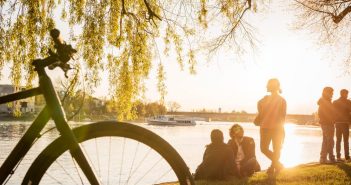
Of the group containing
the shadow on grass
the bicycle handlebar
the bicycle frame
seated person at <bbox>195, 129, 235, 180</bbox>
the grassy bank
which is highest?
the bicycle handlebar

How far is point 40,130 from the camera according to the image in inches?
84.1

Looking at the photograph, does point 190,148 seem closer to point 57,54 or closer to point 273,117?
point 273,117

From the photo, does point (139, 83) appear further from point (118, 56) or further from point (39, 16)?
point (39, 16)

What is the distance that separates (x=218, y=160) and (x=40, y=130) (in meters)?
5.15

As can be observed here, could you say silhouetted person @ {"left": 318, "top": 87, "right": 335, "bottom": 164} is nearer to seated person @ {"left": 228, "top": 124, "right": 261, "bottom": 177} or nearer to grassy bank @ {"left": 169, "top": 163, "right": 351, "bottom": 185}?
grassy bank @ {"left": 169, "top": 163, "right": 351, "bottom": 185}

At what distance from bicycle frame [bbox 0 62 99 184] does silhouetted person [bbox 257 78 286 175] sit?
5.41 metres

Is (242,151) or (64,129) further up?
(64,129)

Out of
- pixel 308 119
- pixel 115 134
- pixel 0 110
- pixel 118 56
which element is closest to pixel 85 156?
pixel 115 134

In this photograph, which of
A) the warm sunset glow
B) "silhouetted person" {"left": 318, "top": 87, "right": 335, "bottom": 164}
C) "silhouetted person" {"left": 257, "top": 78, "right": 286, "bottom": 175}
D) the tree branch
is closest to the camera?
"silhouetted person" {"left": 257, "top": 78, "right": 286, "bottom": 175}

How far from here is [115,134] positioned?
211 cm

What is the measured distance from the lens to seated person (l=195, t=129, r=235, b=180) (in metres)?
7.02

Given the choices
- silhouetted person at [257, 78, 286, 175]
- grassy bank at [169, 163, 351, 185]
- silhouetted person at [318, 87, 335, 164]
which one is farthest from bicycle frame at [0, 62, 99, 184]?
silhouetted person at [318, 87, 335, 164]

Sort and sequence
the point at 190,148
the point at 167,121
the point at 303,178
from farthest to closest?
the point at 167,121, the point at 190,148, the point at 303,178

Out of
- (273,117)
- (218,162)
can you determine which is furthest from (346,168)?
(218,162)
